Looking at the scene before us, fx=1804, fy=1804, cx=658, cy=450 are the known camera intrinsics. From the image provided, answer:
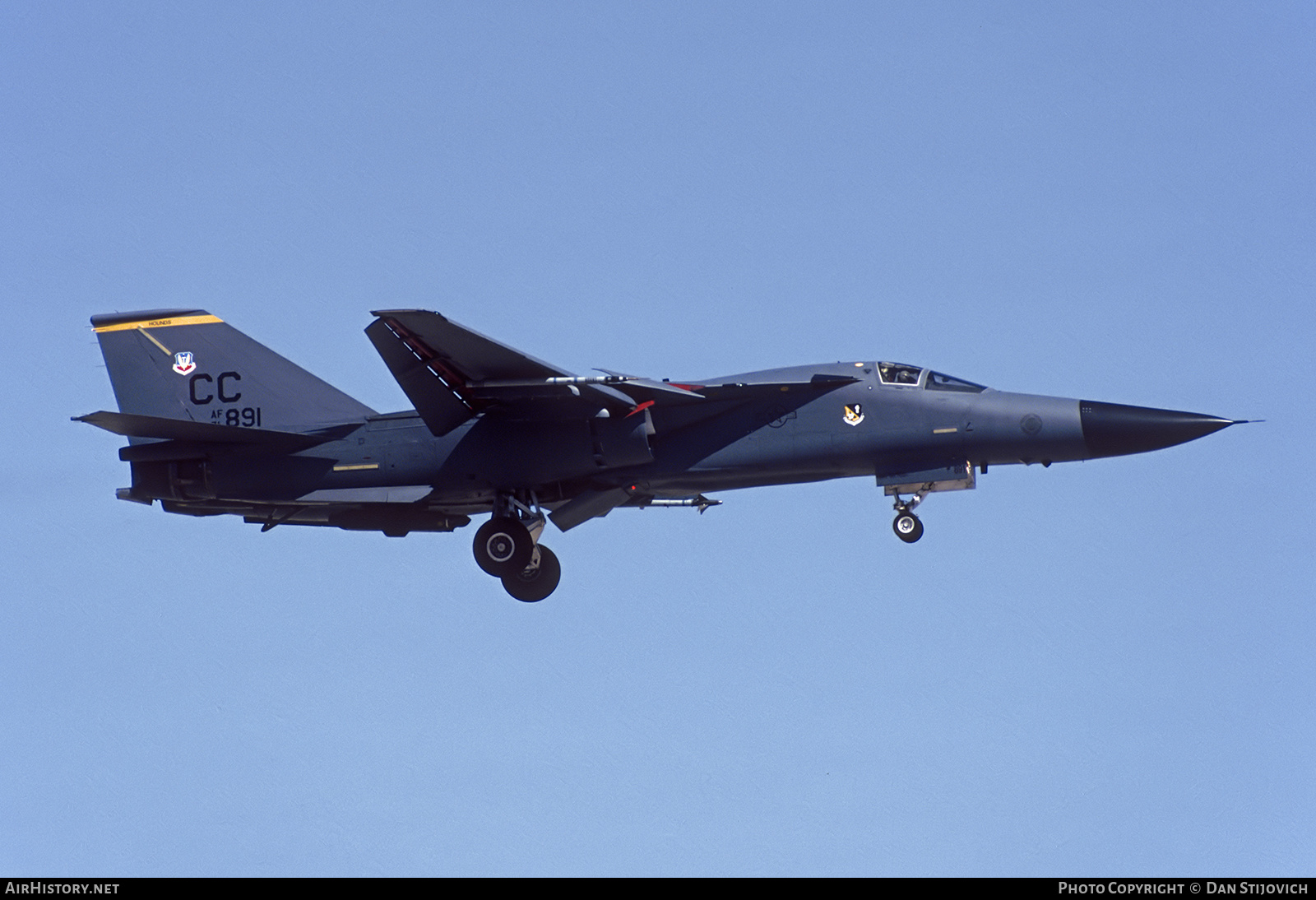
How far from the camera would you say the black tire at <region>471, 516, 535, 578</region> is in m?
26.5

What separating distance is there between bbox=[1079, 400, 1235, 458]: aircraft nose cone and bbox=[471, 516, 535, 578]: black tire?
26.8ft

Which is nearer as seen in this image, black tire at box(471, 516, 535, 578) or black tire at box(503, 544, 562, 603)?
black tire at box(471, 516, 535, 578)

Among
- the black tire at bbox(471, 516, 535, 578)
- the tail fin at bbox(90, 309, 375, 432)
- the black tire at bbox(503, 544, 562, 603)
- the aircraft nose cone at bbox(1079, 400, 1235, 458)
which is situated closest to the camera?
the aircraft nose cone at bbox(1079, 400, 1235, 458)

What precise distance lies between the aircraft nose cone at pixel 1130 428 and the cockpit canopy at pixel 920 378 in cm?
159

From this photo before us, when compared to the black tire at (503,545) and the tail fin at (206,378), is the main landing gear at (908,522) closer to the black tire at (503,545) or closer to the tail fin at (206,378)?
the black tire at (503,545)

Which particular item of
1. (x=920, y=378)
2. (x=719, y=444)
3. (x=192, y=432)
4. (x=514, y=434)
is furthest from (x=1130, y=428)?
(x=192, y=432)

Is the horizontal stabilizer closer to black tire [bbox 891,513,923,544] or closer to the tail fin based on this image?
the tail fin

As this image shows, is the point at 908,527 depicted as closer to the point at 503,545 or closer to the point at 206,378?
the point at 503,545

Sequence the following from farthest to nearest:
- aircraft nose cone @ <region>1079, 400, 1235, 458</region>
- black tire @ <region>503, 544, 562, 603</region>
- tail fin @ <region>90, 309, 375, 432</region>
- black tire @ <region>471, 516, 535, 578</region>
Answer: tail fin @ <region>90, 309, 375, 432</region>
black tire @ <region>503, 544, 562, 603</region>
black tire @ <region>471, 516, 535, 578</region>
aircraft nose cone @ <region>1079, 400, 1235, 458</region>

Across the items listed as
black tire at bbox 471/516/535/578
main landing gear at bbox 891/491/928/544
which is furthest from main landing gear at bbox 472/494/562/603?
main landing gear at bbox 891/491/928/544

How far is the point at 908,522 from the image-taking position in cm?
2494
